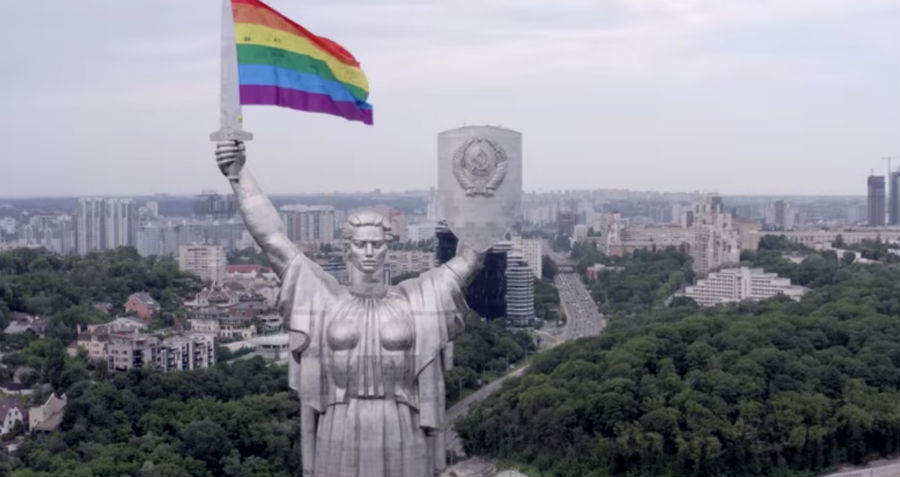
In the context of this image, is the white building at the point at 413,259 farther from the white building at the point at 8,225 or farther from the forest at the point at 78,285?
the white building at the point at 8,225

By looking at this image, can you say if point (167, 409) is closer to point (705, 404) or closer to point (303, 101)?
point (705, 404)

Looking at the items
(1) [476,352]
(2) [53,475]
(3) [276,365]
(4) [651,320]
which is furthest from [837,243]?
(2) [53,475]

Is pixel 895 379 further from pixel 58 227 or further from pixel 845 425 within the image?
pixel 58 227

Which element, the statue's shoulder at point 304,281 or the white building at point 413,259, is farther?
the white building at point 413,259

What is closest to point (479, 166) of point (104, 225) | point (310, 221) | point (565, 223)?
point (310, 221)

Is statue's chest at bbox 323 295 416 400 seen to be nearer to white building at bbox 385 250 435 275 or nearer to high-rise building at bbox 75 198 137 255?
white building at bbox 385 250 435 275

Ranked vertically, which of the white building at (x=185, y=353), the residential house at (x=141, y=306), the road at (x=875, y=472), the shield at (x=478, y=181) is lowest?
the road at (x=875, y=472)

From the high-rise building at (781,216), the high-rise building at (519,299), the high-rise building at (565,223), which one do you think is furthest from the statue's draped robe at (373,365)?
the high-rise building at (781,216)
